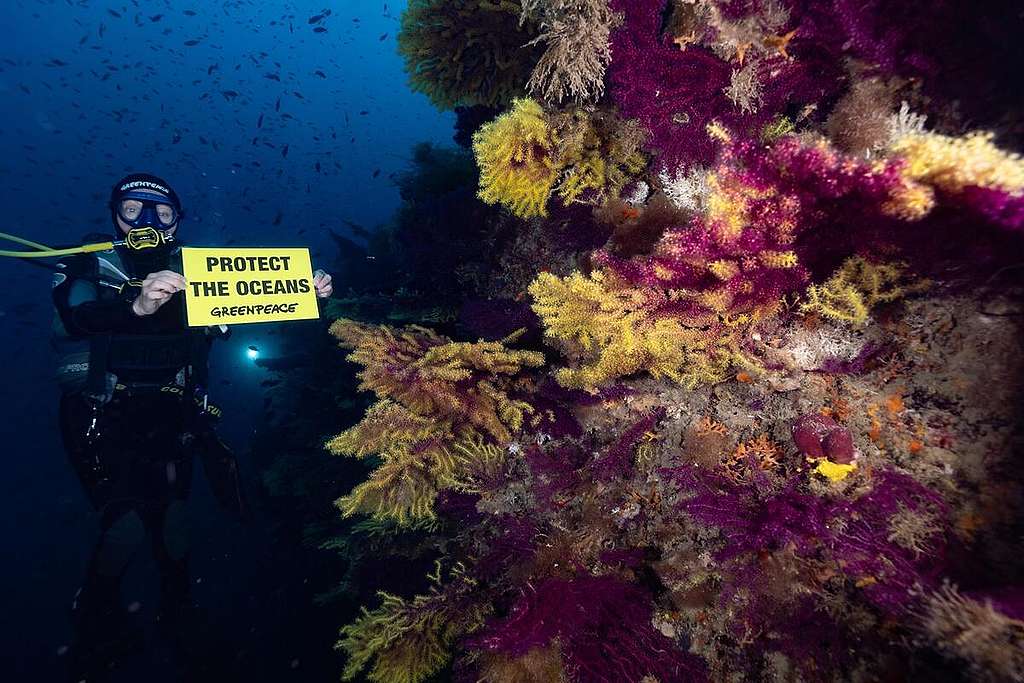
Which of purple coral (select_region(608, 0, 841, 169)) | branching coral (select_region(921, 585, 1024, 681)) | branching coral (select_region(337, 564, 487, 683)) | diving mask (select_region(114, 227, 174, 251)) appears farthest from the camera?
diving mask (select_region(114, 227, 174, 251))

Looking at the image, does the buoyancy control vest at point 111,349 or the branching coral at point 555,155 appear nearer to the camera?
the branching coral at point 555,155

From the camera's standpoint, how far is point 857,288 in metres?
2.02

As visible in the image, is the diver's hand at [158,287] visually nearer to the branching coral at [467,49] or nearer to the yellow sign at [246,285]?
the yellow sign at [246,285]

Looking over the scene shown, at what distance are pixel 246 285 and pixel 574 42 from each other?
2.92 m

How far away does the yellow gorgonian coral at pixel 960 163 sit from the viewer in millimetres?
1271

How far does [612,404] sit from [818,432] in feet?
3.66

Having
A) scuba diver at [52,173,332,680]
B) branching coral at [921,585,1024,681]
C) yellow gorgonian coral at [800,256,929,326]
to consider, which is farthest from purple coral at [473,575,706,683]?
scuba diver at [52,173,332,680]

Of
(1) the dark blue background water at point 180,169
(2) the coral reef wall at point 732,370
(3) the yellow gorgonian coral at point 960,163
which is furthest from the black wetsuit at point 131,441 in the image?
(3) the yellow gorgonian coral at point 960,163

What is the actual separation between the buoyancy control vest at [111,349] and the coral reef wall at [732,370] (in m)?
3.36

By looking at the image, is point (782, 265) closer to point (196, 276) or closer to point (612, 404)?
point (612, 404)

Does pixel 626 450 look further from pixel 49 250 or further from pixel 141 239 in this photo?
pixel 49 250

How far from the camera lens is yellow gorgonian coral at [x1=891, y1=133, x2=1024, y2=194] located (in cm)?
127

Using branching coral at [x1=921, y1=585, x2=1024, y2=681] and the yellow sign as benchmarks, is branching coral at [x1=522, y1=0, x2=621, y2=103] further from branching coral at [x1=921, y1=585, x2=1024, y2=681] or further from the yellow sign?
branching coral at [x1=921, y1=585, x2=1024, y2=681]

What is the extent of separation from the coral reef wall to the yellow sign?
0.67m
